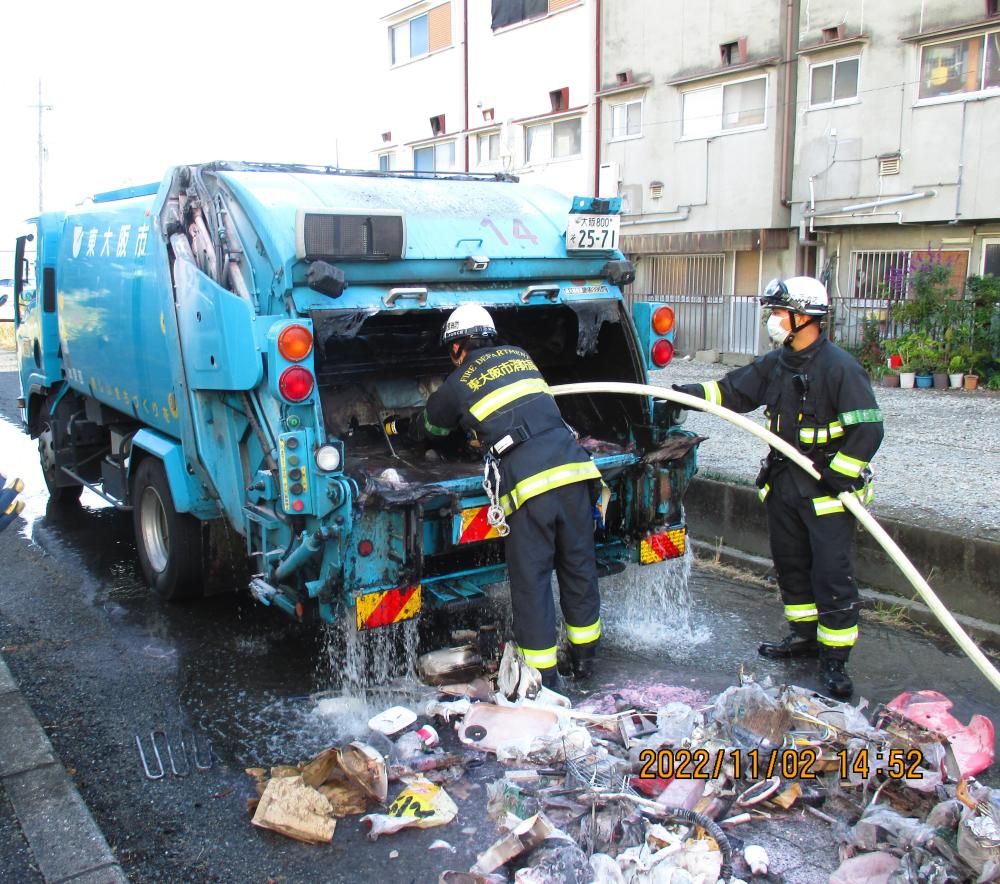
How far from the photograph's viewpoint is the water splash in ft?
15.3

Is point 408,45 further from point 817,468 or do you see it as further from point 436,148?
point 817,468

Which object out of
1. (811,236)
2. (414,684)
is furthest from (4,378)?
(414,684)

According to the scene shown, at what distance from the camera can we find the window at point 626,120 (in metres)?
16.6

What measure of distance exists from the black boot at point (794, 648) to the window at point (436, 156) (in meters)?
18.1

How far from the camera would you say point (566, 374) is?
524cm

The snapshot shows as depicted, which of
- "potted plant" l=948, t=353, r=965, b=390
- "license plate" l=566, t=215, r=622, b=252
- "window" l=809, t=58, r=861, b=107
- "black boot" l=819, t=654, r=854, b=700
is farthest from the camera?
"window" l=809, t=58, r=861, b=107

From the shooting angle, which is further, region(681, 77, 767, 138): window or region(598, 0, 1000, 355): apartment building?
region(681, 77, 767, 138): window

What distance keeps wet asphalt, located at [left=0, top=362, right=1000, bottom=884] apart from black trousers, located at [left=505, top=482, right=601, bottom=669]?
1.41 feet

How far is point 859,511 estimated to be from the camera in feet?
12.4

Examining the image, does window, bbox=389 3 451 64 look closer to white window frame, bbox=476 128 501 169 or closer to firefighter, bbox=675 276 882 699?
white window frame, bbox=476 128 501 169

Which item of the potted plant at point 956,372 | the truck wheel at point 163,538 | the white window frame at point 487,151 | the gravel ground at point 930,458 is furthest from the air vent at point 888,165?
the truck wheel at point 163,538

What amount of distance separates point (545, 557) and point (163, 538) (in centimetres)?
251

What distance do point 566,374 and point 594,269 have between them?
687 mm

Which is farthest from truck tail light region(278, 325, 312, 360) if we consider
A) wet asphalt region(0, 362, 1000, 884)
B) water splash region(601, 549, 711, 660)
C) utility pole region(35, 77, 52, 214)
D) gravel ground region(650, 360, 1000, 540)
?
utility pole region(35, 77, 52, 214)
